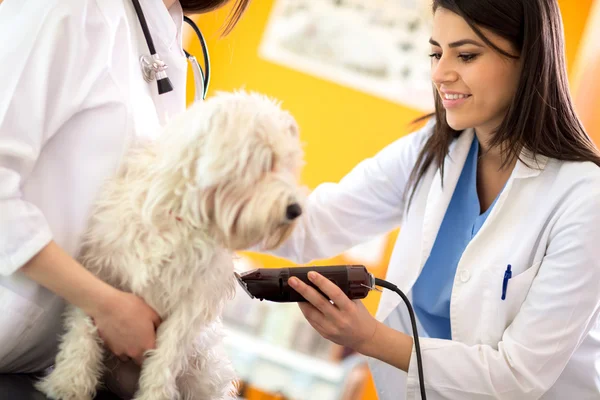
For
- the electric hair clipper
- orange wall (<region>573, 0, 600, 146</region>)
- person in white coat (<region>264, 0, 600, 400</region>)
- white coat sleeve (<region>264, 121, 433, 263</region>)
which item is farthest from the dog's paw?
orange wall (<region>573, 0, 600, 146</region>)

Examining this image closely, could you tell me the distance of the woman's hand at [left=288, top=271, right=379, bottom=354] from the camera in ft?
3.96

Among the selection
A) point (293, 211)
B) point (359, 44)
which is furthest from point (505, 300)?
point (359, 44)

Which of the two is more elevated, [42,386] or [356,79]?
[42,386]

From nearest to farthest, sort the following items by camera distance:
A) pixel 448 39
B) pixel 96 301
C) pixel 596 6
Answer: pixel 96 301 → pixel 448 39 → pixel 596 6

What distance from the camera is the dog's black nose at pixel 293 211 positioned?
3.09 ft

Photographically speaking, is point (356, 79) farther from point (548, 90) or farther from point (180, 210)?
point (180, 210)

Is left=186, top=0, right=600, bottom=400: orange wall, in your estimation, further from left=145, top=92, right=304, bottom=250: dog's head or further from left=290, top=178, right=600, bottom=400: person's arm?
left=145, top=92, right=304, bottom=250: dog's head

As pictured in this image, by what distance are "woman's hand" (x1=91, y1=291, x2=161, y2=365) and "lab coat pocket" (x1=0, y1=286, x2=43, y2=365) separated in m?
0.11

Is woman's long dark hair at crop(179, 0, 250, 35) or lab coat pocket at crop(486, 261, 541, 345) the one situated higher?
woman's long dark hair at crop(179, 0, 250, 35)

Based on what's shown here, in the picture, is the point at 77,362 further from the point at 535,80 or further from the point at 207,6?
the point at 535,80

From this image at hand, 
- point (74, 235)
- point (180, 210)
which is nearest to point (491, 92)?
point (180, 210)

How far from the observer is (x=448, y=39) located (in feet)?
4.86

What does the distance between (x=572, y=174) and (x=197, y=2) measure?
0.98 meters

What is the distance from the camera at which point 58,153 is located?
103cm
